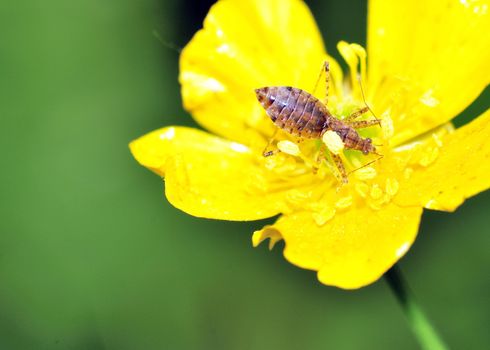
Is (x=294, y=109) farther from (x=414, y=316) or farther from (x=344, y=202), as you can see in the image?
(x=414, y=316)

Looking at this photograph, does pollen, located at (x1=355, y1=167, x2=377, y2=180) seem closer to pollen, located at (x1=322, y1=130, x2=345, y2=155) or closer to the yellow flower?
the yellow flower

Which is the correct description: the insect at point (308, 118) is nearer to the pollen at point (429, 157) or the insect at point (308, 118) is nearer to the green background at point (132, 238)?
the pollen at point (429, 157)

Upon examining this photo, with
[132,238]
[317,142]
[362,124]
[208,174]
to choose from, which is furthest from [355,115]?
[132,238]

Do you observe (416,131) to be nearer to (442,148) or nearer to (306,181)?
(442,148)

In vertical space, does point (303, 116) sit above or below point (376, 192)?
above

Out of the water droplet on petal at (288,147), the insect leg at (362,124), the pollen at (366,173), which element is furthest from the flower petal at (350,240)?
the insect leg at (362,124)

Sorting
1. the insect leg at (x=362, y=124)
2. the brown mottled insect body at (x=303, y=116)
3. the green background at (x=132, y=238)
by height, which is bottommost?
the green background at (x=132, y=238)

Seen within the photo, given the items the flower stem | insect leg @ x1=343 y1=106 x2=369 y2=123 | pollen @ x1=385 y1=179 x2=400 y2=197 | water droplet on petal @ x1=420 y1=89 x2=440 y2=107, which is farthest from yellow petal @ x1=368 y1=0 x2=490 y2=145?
the flower stem

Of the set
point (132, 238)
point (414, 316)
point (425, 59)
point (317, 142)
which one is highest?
point (425, 59)
